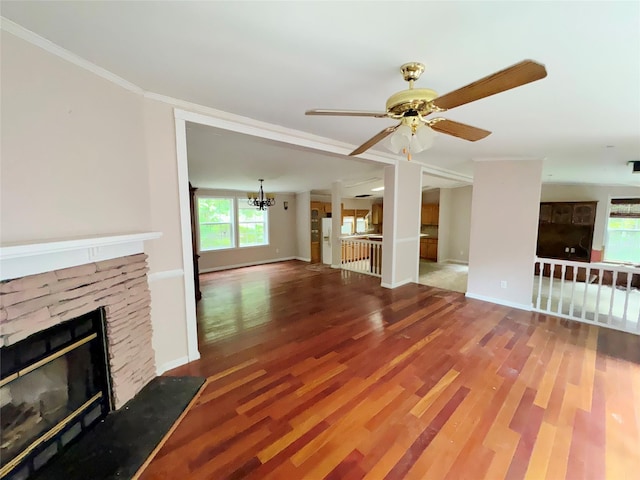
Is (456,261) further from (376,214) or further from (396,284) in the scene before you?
(396,284)

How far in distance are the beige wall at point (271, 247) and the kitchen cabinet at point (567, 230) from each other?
23.1ft

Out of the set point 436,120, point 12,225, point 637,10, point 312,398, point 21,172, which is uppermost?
point 637,10

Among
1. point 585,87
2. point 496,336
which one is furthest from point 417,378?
point 585,87

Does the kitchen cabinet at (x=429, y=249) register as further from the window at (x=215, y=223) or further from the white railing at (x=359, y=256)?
the window at (x=215, y=223)

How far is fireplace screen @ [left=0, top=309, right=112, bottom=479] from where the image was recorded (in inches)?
52.4

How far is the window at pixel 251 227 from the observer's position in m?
7.49

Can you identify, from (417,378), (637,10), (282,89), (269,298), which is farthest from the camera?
(269,298)

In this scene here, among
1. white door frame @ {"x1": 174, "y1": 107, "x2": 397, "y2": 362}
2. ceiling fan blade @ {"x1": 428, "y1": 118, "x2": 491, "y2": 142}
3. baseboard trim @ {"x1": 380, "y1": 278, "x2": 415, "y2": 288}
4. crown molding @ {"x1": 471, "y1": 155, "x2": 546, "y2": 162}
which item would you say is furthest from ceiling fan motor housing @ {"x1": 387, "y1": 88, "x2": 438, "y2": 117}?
baseboard trim @ {"x1": 380, "y1": 278, "x2": 415, "y2": 288}

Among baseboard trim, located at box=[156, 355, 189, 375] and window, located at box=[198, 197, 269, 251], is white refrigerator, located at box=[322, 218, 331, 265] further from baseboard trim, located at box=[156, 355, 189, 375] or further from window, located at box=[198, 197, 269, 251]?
baseboard trim, located at box=[156, 355, 189, 375]

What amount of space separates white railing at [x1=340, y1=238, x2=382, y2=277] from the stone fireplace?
15.9ft

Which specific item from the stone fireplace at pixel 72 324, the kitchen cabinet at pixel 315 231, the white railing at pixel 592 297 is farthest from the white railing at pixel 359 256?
the stone fireplace at pixel 72 324

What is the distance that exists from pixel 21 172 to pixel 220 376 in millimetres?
1948

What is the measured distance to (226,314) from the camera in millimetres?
3789

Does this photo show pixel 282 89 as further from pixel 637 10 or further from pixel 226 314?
pixel 226 314
